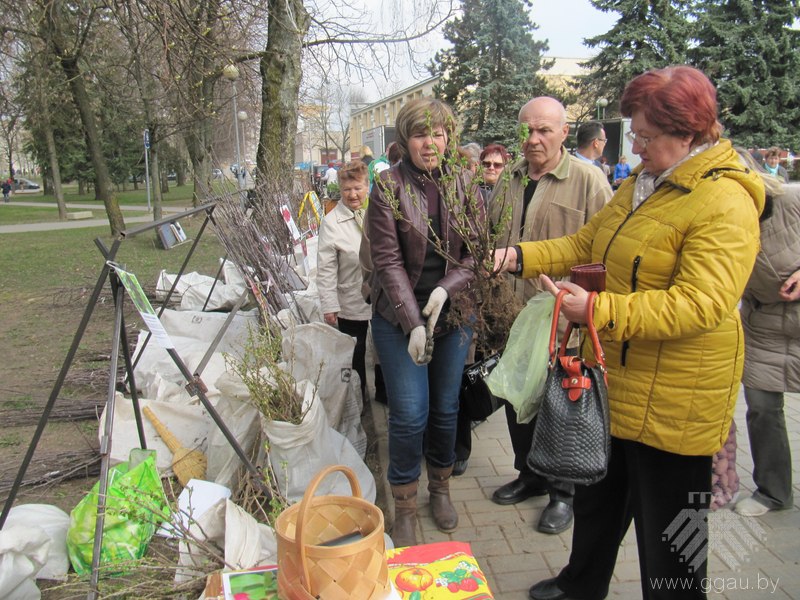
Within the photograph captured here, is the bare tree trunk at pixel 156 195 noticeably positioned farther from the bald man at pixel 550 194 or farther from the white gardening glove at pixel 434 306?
the white gardening glove at pixel 434 306

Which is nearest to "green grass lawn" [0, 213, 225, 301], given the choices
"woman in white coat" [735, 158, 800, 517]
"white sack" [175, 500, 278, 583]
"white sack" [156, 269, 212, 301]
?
"white sack" [156, 269, 212, 301]

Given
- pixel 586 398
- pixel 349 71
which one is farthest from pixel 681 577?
pixel 349 71

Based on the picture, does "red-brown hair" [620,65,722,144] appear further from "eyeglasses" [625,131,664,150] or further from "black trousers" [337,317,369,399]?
"black trousers" [337,317,369,399]

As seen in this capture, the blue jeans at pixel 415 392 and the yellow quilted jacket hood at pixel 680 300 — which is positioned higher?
the yellow quilted jacket hood at pixel 680 300

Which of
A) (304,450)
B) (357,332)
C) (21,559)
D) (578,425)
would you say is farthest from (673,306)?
(357,332)

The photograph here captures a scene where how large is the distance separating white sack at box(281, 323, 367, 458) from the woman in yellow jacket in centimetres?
175

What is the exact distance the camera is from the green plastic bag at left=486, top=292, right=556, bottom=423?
2.02 metres

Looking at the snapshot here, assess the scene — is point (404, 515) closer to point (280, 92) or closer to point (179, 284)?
point (179, 284)

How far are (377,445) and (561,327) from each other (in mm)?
1636

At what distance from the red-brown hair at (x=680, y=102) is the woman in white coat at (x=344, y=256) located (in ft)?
7.67

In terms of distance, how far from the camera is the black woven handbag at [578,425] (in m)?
1.73

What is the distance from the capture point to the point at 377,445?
382 cm

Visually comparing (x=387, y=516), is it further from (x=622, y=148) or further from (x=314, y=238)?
(x=622, y=148)

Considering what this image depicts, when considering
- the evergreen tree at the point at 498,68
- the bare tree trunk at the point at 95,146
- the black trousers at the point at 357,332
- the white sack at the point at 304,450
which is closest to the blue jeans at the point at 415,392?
the white sack at the point at 304,450
